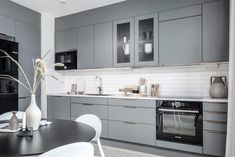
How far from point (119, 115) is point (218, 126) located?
1.46m

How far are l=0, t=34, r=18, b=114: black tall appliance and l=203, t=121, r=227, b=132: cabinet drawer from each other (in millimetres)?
3094

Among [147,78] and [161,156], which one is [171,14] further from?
[161,156]

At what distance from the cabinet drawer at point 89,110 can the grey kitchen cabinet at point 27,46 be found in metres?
0.90

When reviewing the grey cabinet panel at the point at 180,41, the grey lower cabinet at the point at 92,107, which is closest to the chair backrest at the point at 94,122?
the grey lower cabinet at the point at 92,107

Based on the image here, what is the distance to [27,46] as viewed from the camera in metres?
3.60

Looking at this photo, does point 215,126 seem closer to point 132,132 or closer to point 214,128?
point 214,128

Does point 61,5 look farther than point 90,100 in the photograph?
Yes

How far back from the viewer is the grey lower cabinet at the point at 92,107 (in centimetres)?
322

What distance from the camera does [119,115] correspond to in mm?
3070

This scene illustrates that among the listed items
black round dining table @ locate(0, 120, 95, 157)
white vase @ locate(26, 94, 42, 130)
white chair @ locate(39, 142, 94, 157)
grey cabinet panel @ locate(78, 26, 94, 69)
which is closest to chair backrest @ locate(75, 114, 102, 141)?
black round dining table @ locate(0, 120, 95, 157)

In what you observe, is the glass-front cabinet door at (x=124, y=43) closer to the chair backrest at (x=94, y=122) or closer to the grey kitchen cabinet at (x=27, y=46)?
the chair backrest at (x=94, y=122)

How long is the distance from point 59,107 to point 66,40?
146 centimetres

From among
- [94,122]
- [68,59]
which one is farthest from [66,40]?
[94,122]

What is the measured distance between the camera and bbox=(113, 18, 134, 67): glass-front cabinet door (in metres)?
3.27
